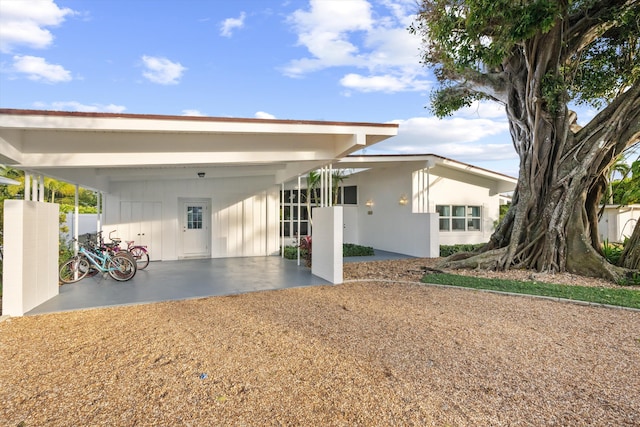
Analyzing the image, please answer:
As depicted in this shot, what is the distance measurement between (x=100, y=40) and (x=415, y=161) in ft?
32.1

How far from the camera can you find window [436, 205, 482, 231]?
13.3m

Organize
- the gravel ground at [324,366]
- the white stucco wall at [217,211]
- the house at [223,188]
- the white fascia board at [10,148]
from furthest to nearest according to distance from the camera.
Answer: the white stucco wall at [217,211] < the house at [223,188] < the white fascia board at [10,148] < the gravel ground at [324,366]

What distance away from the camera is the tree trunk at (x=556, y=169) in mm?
7578

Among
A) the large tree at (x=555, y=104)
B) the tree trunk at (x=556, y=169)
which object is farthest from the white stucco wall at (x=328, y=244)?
the large tree at (x=555, y=104)

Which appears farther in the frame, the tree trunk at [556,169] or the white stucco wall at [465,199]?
the white stucco wall at [465,199]

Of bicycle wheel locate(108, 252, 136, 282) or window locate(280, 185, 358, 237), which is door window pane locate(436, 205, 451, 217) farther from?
bicycle wheel locate(108, 252, 136, 282)

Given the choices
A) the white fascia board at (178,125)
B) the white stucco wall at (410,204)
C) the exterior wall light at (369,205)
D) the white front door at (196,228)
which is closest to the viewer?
the white fascia board at (178,125)

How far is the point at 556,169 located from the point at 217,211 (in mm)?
9513

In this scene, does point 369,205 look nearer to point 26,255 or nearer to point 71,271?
point 71,271

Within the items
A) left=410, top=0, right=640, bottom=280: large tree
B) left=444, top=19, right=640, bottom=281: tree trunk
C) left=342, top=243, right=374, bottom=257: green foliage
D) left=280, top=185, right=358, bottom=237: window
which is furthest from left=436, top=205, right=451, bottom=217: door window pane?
left=280, top=185, right=358, bottom=237: window

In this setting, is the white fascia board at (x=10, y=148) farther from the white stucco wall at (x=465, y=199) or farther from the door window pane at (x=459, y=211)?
the door window pane at (x=459, y=211)

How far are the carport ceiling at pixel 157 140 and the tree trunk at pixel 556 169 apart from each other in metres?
4.40

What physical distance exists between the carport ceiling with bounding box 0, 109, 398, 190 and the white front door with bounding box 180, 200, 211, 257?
13.4ft

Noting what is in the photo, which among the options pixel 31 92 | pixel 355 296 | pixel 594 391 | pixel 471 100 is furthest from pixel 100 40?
pixel 594 391
